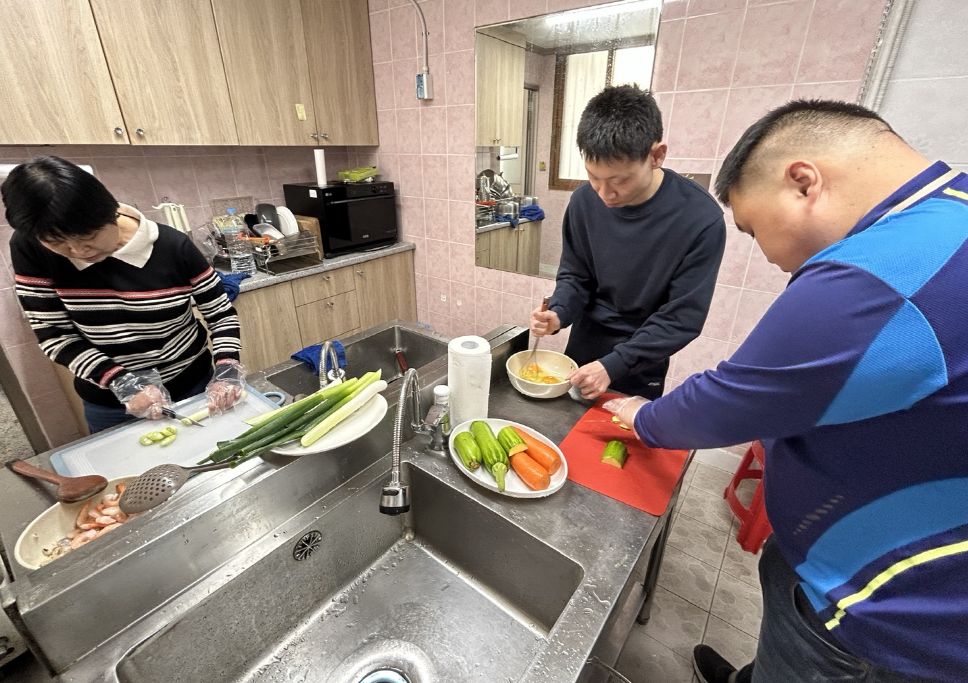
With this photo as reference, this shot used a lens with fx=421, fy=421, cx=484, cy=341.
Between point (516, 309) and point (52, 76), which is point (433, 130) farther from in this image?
point (52, 76)

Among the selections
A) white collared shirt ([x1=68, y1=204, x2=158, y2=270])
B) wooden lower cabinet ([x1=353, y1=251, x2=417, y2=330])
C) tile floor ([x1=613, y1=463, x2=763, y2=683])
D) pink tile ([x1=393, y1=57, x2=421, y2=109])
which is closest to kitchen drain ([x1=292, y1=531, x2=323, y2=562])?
white collared shirt ([x1=68, y1=204, x2=158, y2=270])

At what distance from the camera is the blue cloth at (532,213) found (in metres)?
2.54

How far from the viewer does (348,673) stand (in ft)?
2.72

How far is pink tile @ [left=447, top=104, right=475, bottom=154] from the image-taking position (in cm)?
253

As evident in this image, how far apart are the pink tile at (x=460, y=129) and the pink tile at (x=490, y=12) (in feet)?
1.36

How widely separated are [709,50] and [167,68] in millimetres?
Result: 2461

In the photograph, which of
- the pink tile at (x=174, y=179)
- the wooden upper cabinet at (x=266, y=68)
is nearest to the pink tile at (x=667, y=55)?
the wooden upper cabinet at (x=266, y=68)

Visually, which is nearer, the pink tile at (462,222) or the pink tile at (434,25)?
the pink tile at (434,25)

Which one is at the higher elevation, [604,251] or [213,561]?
[604,251]

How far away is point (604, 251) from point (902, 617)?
1.01 metres

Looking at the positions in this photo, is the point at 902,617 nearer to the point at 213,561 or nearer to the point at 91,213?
the point at 213,561

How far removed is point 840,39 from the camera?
1542 mm

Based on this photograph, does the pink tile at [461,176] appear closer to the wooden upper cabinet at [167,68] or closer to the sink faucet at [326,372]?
the wooden upper cabinet at [167,68]

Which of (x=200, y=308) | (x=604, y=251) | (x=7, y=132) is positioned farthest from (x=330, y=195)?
(x=604, y=251)
